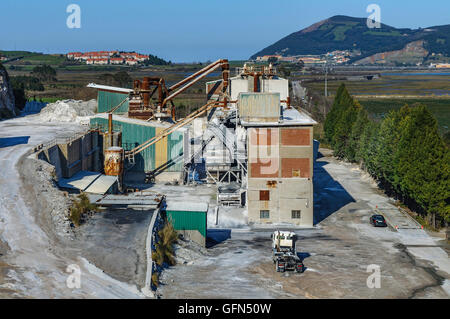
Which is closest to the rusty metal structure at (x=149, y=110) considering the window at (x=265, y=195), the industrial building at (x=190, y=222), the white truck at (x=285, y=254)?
the window at (x=265, y=195)

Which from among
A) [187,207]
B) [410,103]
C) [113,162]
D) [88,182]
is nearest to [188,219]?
[187,207]

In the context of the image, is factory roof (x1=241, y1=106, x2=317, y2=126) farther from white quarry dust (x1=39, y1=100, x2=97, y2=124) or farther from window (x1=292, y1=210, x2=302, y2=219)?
white quarry dust (x1=39, y1=100, x2=97, y2=124)

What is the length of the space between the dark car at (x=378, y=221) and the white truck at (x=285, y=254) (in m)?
13.9

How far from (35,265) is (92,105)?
55857 millimetres

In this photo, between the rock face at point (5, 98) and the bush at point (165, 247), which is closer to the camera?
the bush at point (165, 247)

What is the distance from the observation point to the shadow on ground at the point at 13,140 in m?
53.4

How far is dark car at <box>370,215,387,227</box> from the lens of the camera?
4872 cm

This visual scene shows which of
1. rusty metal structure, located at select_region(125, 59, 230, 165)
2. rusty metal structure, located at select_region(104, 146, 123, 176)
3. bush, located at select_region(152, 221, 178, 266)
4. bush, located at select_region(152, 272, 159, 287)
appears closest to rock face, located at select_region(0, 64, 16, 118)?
rusty metal structure, located at select_region(125, 59, 230, 165)

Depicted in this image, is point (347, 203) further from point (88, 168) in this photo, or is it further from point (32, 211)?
point (32, 211)

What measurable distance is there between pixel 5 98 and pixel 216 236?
4557 centimetres

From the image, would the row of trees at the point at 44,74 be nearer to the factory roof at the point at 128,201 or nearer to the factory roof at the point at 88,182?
the factory roof at the point at 88,182

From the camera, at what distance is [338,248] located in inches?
1657

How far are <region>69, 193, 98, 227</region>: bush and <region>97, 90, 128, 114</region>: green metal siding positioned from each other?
3157 cm
